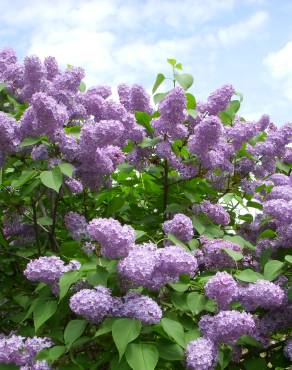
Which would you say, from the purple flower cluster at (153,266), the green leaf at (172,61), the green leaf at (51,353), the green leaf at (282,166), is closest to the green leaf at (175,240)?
the purple flower cluster at (153,266)

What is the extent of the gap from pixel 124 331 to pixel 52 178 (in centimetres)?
109

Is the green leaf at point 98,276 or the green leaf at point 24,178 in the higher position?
the green leaf at point 24,178

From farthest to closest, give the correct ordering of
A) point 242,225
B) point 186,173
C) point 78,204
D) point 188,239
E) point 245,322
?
point 242,225
point 78,204
point 186,173
point 188,239
point 245,322

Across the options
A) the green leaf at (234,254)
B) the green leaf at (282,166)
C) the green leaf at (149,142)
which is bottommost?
the green leaf at (234,254)

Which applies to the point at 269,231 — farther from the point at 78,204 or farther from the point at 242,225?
the point at 78,204

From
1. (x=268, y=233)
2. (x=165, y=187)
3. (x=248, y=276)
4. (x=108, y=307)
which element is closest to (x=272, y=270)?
(x=248, y=276)

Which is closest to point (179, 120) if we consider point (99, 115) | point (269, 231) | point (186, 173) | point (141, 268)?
point (186, 173)

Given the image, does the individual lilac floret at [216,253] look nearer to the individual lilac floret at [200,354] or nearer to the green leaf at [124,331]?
the individual lilac floret at [200,354]

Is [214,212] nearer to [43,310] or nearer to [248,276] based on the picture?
[248,276]

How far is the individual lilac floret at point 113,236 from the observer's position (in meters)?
3.00

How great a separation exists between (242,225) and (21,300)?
2128mm

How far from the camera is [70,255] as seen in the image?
371 cm

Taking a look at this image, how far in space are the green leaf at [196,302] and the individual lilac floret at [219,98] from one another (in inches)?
68.0

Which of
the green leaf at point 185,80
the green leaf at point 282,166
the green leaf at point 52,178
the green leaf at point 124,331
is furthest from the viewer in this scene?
the green leaf at point 282,166
